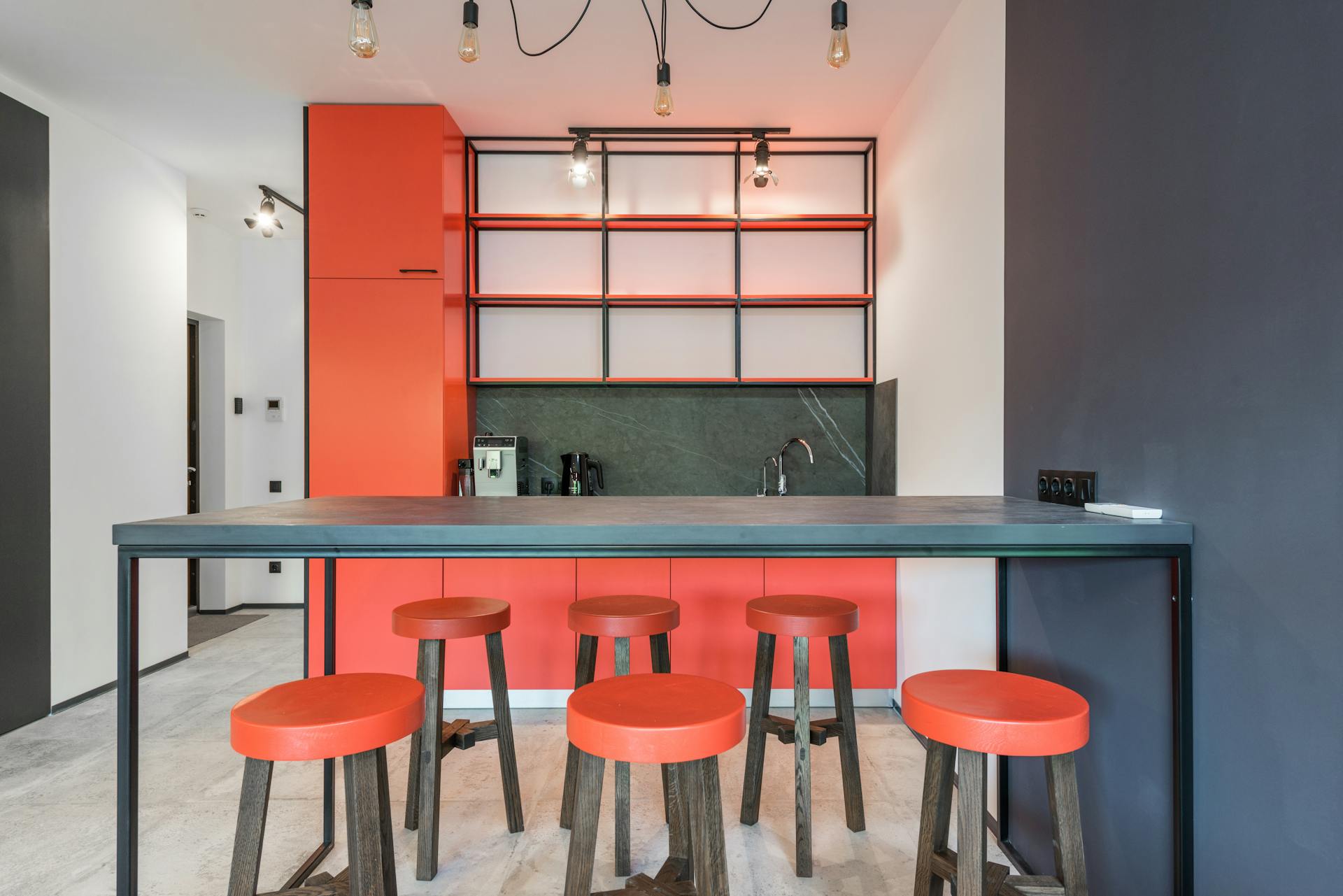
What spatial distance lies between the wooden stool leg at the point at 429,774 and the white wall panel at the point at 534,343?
2049mm

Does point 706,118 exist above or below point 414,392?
above

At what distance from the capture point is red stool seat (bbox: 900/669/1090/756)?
115cm

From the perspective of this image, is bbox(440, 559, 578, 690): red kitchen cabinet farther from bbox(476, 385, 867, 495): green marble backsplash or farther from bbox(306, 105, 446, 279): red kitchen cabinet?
bbox(306, 105, 446, 279): red kitchen cabinet

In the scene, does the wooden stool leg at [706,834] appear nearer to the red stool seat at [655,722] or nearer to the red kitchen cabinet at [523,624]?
the red stool seat at [655,722]

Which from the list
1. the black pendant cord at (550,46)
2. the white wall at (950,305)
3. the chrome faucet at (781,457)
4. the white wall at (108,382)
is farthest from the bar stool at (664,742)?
the white wall at (108,382)

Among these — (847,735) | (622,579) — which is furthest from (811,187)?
(847,735)

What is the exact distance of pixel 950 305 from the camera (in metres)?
2.57

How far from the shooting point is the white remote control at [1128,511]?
1373 mm

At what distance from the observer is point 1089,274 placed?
1.66 metres

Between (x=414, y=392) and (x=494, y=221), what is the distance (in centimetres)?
105

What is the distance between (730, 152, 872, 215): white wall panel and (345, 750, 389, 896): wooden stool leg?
10.5 feet

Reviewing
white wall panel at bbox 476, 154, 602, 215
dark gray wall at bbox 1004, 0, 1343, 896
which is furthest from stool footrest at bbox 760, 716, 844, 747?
white wall panel at bbox 476, 154, 602, 215

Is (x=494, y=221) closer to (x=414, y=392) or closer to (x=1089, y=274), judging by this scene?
(x=414, y=392)

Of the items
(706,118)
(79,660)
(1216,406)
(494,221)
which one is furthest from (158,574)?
(1216,406)
